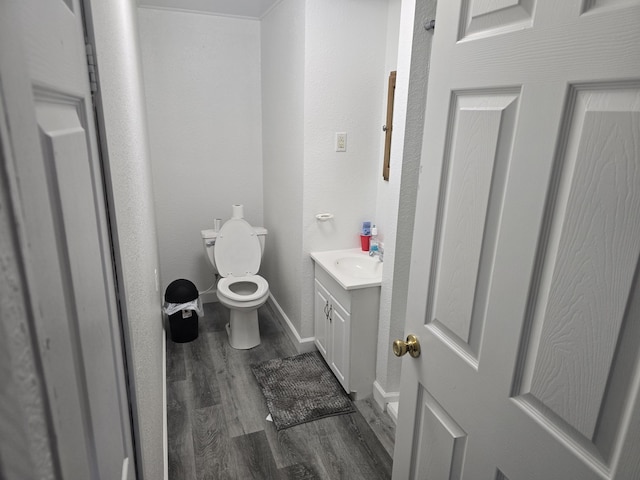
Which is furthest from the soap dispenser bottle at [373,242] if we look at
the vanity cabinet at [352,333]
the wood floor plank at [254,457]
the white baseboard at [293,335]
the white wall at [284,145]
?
the wood floor plank at [254,457]

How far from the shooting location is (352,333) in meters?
2.36

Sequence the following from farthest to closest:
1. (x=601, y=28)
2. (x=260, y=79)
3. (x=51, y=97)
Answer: (x=260, y=79) < (x=601, y=28) < (x=51, y=97)

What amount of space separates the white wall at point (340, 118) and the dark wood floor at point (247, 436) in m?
0.71

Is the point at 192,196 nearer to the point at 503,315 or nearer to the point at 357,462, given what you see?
the point at 357,462

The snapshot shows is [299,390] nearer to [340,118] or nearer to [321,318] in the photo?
[321,318]

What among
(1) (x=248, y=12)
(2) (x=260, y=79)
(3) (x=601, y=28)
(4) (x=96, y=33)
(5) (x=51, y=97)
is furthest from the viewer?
(2) (x=260, y=79)

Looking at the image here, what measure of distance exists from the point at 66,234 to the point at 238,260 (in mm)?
2757

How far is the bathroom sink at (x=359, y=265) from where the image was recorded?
2.61 metres

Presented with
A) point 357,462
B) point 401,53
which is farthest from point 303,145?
point 357,462

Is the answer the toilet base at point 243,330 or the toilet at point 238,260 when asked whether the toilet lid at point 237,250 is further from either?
the toilet base at point 243,330

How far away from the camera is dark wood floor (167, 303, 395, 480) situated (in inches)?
77.3

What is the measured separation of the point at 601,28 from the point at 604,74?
72 mm

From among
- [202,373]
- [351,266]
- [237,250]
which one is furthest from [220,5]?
[202,373]

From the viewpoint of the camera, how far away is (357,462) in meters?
2.02
